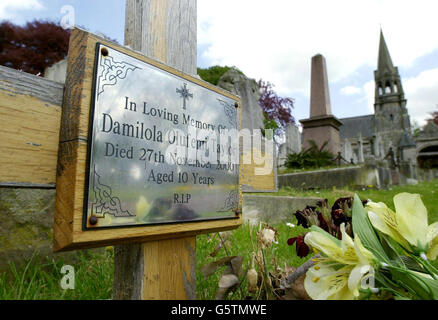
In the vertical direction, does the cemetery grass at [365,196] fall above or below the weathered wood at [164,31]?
below

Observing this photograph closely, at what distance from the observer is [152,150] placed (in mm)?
1038

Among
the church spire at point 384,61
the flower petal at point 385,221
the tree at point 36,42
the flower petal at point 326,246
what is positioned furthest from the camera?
the church spire at point 384,61

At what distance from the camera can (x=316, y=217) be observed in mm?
1382

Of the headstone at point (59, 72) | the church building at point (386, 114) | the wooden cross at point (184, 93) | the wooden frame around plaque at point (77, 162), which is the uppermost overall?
the church building at point (386, 114)

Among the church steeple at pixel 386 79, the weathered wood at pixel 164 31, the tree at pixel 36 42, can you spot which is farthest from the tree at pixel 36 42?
the church steeple at pixel 386 79

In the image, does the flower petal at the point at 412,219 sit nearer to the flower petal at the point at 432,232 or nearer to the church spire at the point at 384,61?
the flower petal at the point at 432,232

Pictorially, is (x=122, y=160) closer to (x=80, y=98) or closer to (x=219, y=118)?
(x=80, y=98)

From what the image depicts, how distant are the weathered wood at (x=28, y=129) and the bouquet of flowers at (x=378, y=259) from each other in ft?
3.17

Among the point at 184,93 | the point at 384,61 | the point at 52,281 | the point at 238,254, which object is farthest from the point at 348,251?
the point at 384,61

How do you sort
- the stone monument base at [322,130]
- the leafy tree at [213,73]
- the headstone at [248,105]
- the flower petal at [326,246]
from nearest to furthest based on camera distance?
the flower petal at [326,246]
the headstone at [248,105]
the stone monument base at [322,130]
the leafy tree at [213,73]

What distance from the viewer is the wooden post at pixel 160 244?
1095 millimetres

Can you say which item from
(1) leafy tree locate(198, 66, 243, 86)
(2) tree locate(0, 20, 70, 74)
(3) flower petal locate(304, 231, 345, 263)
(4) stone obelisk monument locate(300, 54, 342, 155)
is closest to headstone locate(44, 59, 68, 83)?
(3) flower petal locate(304, 231, 345, 263)

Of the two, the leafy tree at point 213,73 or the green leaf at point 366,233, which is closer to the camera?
the green leaf at point 366,233

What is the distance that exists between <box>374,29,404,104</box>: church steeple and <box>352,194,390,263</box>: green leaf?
171 feet
